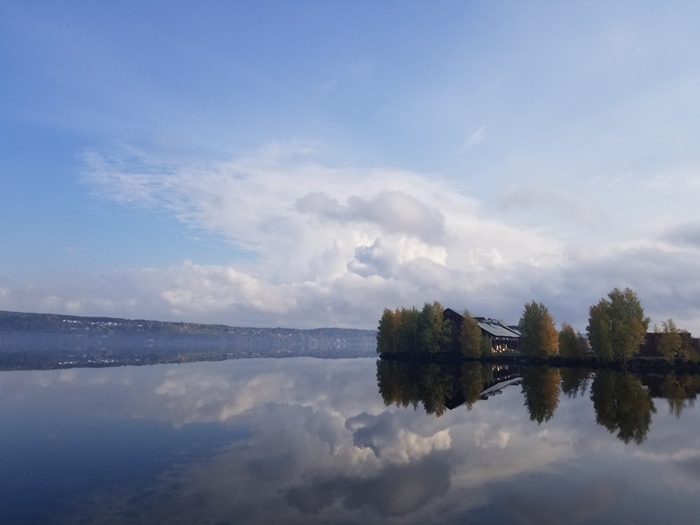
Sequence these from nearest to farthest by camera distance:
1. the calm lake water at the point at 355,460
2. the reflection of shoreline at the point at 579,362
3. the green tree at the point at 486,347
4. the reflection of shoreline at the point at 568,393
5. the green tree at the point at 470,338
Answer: the calm lake water at the point at 355,460, the reflection of shoreline at the point at 568,393, the reflection of shoreline at the point at 579,362, the green tree at the point at 470,338, the green tree at the point at 486,347

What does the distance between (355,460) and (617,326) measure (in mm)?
85548

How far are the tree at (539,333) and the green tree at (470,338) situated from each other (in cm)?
1184

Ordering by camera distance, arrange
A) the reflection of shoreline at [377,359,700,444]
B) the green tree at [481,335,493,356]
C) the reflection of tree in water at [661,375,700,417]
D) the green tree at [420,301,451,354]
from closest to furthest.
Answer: the reflection of shoreline at [377,359,700,444]
the reflection of tree in water at [661,375,700,417]
the green tree at [481,335,493,356]
the green tree at [420,301,451,354]

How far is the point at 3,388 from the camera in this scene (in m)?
64.0

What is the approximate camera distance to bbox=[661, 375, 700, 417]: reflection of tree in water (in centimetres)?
4463

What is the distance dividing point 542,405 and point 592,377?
114 feet

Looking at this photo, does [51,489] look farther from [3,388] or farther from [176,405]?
[3,388]

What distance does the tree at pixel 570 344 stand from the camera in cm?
10144

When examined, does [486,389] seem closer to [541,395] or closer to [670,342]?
[541,395]

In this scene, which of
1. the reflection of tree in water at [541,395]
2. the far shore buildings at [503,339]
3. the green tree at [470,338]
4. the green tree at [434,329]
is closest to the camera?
the reflection of tree in water at [541,395]

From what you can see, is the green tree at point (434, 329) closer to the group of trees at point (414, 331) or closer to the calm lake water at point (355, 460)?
the group of trees at point (414, 331)

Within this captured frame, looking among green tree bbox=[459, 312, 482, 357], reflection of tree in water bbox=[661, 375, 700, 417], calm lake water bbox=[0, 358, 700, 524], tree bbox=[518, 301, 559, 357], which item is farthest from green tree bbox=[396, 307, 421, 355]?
calm lake water bbox=[0, 358, 700, 524]

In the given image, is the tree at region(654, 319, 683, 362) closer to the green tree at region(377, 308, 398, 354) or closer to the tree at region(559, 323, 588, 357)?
the tree at region(559, 323, 588, 357)

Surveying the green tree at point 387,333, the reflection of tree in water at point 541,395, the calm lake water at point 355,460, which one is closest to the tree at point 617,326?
the reflection of tree in water at point 541,395
